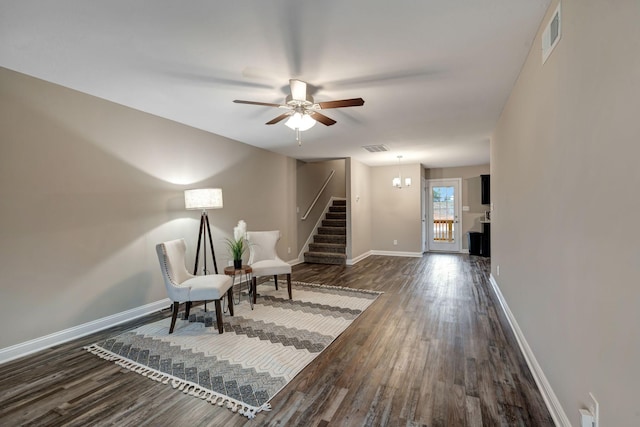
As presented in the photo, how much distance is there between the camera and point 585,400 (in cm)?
134

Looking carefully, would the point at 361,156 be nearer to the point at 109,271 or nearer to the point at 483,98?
the point at 483,98

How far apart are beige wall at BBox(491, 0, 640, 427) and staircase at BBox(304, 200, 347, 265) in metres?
4.64

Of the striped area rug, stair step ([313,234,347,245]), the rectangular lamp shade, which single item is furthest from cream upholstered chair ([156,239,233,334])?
stair step ([313,234,347,245])

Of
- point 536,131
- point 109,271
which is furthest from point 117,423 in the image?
point 536,131

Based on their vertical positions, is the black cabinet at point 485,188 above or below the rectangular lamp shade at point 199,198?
above

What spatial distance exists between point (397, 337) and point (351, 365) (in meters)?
0.72

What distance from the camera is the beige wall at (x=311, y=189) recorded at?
7.00 m

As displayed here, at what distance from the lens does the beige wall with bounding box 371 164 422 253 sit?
763 centimetres

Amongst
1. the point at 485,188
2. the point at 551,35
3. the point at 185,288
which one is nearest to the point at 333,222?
the point at 485,188

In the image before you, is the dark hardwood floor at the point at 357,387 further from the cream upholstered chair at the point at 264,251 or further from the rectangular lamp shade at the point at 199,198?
the rectangular lamp shade at the point at 199,198

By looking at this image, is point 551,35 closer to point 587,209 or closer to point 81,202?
point 587,209

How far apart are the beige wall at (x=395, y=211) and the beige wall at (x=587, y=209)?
5.31m

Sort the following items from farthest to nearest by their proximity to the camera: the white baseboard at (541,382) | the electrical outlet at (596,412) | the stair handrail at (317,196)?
the stair handrail at (317,196), the white baseboard at (541,382), the electrical outlet at (596,412)

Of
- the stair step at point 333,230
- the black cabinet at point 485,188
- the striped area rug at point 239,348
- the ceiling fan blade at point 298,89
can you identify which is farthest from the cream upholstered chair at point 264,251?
the black cabinet at point 485,188
